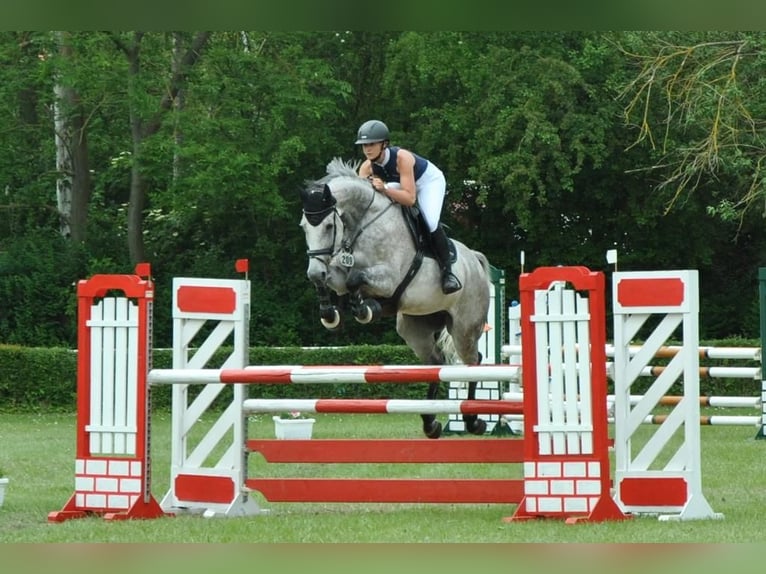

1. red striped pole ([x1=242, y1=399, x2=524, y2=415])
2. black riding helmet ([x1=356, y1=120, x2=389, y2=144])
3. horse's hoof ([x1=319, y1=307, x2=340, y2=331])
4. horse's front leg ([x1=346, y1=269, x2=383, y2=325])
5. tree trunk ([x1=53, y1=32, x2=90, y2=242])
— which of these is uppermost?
tree trunk ([x1=53, y1=32, x2=90, y2=242])

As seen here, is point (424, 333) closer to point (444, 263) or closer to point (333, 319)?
point (444, 263)

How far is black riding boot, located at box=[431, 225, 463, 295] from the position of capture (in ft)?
20.3

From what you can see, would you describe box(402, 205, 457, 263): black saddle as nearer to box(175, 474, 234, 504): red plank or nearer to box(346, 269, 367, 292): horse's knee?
box(346, 269, 367, 292): horse's knee

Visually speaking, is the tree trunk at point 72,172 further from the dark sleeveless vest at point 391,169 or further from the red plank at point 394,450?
the red plank at point 394,450

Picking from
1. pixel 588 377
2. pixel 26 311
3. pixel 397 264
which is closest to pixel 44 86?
pixel 26 311

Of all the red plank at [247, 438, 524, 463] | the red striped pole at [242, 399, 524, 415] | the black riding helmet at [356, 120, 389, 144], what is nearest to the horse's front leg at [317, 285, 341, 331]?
the red striped pole at [242, 399, 524, 415]

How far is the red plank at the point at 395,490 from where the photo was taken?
5.18 meters

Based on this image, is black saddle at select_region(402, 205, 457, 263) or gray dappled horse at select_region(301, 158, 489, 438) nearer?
gray dappled horse at select_region(301, 158, 489, 438)

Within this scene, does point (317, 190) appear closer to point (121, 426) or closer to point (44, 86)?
point (121, 426)

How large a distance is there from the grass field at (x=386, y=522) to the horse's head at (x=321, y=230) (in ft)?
3.31

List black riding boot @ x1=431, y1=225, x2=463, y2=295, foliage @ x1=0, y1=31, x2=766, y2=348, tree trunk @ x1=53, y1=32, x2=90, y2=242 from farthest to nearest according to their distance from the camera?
tree trunk @ x1=53, y1=32, x2=90, y2=242, foliage @ x1=0, y1=31, x2=766, y2=348, black riding boot @ x1=431, y1=225, x2=463, y2=295

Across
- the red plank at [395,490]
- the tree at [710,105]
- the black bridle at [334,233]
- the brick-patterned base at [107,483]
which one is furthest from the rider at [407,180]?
the tree at [710,105]

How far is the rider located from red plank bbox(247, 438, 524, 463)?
1178mm

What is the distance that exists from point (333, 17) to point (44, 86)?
Answer: 18.6 m
